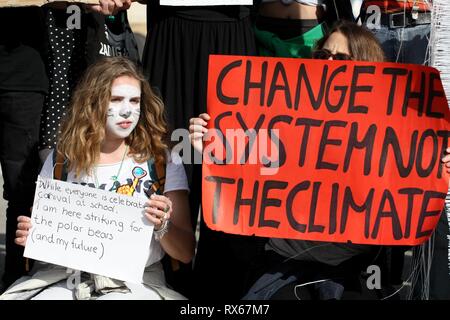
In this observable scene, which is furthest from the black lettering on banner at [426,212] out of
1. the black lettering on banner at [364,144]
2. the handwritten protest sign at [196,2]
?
the handwritten protest sign at [196,2]

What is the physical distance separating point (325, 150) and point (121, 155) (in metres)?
0.82

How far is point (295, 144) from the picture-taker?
3.79 meters

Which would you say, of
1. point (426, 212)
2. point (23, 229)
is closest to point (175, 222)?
point (23, 229)

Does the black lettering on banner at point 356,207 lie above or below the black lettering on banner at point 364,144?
below

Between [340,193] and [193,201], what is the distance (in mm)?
899

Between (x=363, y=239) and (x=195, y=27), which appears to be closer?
(x=363, y=239)

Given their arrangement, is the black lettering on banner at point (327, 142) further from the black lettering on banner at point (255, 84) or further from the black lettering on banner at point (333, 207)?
the black lettering on banner at point (255, 84)

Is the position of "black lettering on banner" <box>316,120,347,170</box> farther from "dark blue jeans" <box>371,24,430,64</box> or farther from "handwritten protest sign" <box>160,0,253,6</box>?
"handwritten protest sign" <box>160,0,253,6</box>

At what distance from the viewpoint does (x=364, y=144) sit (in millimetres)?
3768

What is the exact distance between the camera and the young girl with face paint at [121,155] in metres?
3.84

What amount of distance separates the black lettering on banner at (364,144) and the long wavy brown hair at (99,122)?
747mm

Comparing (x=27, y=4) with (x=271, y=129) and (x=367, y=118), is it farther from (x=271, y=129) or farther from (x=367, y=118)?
(x=367, y=118)

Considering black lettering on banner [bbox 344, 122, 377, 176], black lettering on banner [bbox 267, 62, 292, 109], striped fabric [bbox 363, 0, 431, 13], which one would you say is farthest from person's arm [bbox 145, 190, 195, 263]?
striped fabric [bbox 363, 0, 431, 13]
